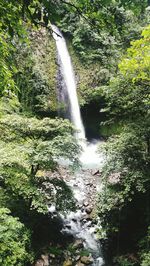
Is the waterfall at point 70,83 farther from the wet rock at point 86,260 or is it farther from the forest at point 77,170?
the wet rock at point 86,260

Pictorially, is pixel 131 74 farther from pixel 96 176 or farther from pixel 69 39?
pixel 69 39

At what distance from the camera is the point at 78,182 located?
37.3 feet

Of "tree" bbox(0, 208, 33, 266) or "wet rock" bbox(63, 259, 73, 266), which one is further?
"wet rock" bbox(63, 259, 73, 266)

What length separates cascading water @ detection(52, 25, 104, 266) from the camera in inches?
315

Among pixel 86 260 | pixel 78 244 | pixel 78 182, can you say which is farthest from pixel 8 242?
pixel 78 182

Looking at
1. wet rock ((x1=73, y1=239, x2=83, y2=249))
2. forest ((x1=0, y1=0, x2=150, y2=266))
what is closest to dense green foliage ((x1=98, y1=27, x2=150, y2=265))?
forest ((x1=0, y1=0, x2=150, y2=266))

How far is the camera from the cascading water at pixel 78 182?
8.00 m

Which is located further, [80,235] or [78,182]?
[78,182]

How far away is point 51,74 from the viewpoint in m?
15.3

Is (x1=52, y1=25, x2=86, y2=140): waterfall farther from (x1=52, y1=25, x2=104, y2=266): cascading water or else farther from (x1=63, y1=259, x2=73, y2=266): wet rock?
(x1=63, y1=259, x2=73, y2=266): wet rock

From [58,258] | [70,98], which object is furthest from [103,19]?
[70,98]

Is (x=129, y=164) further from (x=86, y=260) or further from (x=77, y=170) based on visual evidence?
(x=86, y=260)

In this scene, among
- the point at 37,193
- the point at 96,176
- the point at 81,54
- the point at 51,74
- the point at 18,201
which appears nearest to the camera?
the point at 37,193

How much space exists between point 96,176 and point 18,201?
5244 mm
